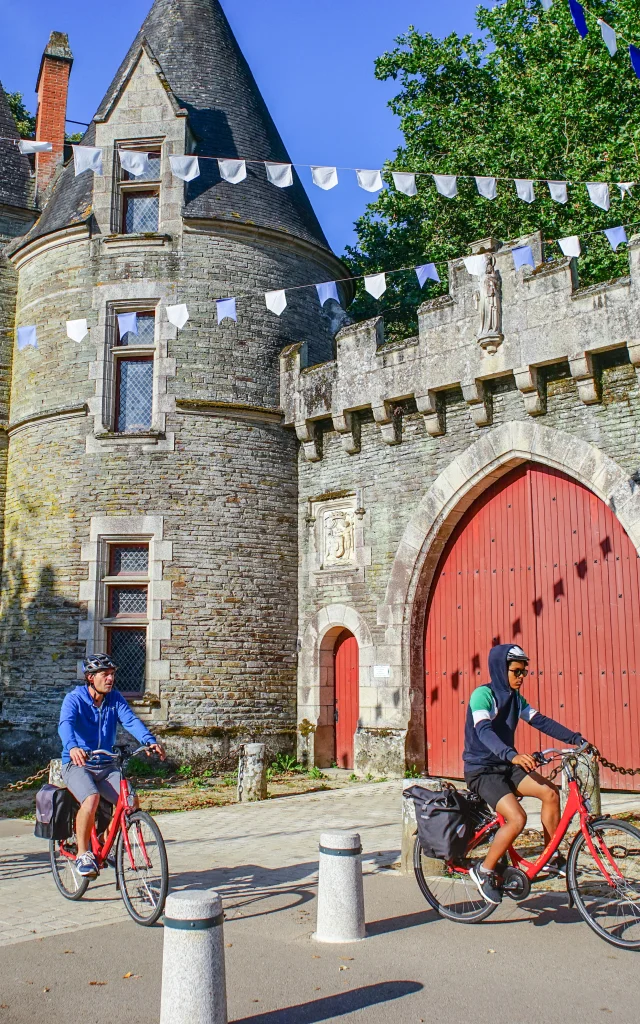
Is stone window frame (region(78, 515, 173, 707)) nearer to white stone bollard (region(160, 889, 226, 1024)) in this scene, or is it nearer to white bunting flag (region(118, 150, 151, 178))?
Result: white bunting flag (region(118, 150, 151, 178))

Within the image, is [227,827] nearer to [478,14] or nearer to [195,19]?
[195,19]

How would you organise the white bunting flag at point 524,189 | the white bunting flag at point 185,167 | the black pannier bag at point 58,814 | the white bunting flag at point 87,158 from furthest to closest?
the white bunting flag at point 185,167
the white bunting flag at point 87,158
the white bunting flag at point 524,189
the black pannier bag at point 58,814

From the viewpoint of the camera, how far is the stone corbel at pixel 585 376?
1054cm

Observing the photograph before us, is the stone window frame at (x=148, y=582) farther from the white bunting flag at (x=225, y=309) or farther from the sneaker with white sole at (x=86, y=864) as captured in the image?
the sneaker with white sole at (x=86, y=864)

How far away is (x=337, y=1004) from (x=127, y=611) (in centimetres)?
929

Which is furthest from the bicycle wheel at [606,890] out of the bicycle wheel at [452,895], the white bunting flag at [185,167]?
the white bunting flag at [185,167]

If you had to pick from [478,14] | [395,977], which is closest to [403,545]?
[395,977]

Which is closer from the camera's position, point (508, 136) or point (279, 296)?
point (279, 296)

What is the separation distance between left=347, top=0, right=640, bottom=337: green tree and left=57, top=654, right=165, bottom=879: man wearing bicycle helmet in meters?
13.0

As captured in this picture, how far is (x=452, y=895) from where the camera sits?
5801 mm

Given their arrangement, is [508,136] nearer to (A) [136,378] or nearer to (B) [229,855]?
(A) [136,378]

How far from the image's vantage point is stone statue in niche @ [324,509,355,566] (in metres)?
13.0

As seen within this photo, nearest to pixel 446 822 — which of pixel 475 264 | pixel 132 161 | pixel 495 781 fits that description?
pixel 495 781

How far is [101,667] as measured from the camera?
19.5ft
